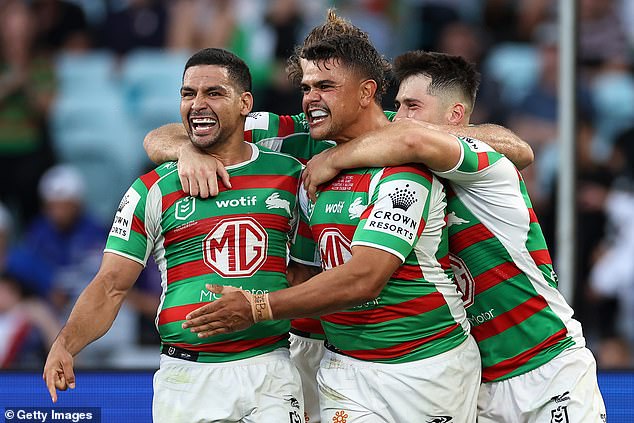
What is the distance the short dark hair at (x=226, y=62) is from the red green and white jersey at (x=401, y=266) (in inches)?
23.6

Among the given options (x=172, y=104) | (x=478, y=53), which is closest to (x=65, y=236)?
(x=172, y=104)

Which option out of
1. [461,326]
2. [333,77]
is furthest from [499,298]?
[333,77]

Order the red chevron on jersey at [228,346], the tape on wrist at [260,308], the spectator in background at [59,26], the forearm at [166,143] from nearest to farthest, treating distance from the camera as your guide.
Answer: the tape on wrist at [260,308], the red chevron on jersey at [228,346], the forearm at [166,143], the spectator in background at [59,26]

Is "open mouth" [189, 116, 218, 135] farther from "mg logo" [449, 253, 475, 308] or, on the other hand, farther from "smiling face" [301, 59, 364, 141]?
"mg logo" [449, 253, 475, 308]

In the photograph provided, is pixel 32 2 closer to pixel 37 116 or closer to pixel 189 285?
pixel 37 116

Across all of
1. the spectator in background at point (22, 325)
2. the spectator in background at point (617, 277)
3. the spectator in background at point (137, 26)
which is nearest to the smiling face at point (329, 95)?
the spectator in background at point (22, 325)

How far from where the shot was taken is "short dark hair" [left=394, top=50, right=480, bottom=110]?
15.8ft

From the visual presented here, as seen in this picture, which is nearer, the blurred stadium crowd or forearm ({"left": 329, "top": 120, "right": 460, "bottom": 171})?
forearm ({"left": 329, "top": 120, "right": 460, "bottom": 171})

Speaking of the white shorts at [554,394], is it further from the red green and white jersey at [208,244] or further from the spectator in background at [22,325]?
the spectator in background at [22,325]

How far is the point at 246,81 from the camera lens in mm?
4617

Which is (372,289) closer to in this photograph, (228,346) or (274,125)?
(228,346)

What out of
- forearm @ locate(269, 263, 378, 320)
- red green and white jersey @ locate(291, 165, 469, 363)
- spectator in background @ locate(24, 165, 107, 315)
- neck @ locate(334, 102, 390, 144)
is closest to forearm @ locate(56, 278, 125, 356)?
forearm @ locate(269, 263, 378, 320)

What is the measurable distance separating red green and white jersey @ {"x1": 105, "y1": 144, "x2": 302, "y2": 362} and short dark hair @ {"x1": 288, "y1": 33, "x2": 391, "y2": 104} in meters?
0.54

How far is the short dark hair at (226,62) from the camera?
14.8 ft
